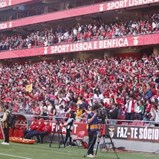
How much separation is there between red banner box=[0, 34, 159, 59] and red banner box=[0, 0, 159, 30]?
2.56 metres

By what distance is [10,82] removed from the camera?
34.1 metres

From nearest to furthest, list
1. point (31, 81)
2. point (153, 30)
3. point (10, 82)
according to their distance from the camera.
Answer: point (153, 30) < point (31, 81) < point (10, 82)

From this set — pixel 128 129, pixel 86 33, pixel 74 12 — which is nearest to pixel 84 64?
pixel 86 33

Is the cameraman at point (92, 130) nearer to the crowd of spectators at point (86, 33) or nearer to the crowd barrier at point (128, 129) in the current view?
the crowd barrier at point (128, 129)

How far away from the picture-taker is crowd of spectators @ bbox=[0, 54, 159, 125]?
19.2 meters

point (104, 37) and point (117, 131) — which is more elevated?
point (104, 37)

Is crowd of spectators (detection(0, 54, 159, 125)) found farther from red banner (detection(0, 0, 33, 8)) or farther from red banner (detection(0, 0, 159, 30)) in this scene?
red banner (detection(0, 0, 33, 8))

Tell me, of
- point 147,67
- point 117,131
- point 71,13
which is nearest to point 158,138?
point 117,131

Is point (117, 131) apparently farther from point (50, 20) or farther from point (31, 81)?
point (50, 20)

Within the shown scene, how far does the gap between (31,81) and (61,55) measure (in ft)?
29.6

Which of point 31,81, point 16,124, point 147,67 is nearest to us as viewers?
point 16,124

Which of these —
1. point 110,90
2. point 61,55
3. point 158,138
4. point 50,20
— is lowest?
point 158,138

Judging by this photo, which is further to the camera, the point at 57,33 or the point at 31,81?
the point at 57,33

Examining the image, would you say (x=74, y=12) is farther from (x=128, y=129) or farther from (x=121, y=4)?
(x=128, y=129)
